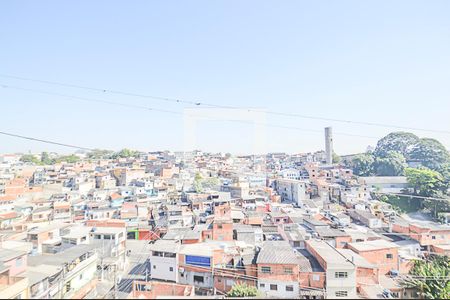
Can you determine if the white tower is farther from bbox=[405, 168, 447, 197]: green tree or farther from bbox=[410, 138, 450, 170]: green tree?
bbox=[405, 168, 447, 197]: green tree

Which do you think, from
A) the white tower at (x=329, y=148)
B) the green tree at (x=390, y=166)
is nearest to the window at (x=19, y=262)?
the green tree at (x=390, y=166)

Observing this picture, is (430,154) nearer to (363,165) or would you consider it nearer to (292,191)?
(363,165)

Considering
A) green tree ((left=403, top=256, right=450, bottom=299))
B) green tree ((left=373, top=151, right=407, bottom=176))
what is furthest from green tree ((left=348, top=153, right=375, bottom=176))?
green tree ((left=403, top=256, right=450, bottom=299))

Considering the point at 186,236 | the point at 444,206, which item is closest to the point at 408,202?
the point at 444,206

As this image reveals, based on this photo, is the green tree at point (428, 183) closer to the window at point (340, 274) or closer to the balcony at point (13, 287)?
the window at point (340, 274)

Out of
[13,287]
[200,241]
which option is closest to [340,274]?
[200,241]
